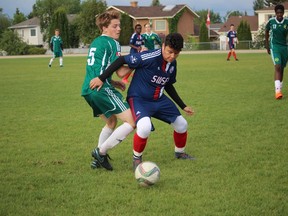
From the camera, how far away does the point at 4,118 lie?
405 inches

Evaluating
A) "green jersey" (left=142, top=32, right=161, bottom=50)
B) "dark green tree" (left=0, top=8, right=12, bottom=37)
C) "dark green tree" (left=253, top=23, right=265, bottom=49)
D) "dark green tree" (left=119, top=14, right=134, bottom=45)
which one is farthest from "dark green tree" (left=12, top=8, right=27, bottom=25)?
"green jersey" (left=142, top=32, right=161, bottom=50)

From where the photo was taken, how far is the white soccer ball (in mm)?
5211

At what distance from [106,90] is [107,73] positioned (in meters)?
0.24

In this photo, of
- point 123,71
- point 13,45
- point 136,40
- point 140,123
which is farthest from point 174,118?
point 13,45

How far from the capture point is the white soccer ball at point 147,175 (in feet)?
17.1

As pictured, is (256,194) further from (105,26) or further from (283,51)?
(283,51)

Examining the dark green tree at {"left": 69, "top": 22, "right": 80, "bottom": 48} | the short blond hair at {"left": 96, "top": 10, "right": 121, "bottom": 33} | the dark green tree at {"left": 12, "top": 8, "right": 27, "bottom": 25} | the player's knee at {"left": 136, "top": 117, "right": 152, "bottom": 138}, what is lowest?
the player's knee at {"left": 136, "top": 117, "right": 152, "bottom": 138}

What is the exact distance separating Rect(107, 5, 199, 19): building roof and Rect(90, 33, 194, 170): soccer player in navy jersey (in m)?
67.2

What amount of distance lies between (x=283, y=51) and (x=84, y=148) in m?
6.84

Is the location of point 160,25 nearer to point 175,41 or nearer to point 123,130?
point 123,130

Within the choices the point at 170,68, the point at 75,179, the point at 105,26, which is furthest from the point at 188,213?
the point at 105,26

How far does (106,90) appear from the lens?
5891 millimetres

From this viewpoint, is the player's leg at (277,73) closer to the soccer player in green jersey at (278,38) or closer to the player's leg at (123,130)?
the soccer player in green jersey at (278,38)

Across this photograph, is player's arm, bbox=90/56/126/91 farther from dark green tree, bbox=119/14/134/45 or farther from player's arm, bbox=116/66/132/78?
dark green tree, bbox=119/14/134/45
